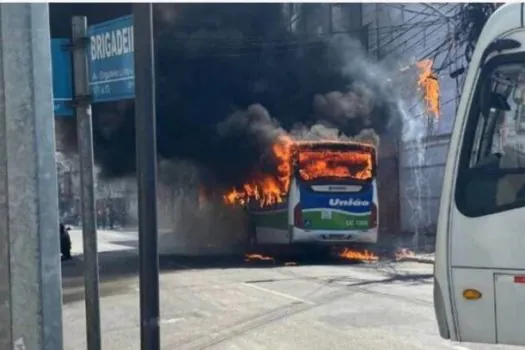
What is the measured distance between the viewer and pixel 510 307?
5.28 m

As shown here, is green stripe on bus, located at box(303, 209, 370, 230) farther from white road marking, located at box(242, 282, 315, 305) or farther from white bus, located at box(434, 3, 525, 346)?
white bus, located at box(434, 3, 525, 346)

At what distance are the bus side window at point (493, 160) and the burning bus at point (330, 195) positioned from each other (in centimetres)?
1370

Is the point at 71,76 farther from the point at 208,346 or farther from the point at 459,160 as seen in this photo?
the point at 208,346

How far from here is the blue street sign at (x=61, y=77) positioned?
4.71 meters

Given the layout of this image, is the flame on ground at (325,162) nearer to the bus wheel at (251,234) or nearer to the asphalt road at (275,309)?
the bus wheel at (251,234)

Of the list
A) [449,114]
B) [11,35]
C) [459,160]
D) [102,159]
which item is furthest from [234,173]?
[11,35]

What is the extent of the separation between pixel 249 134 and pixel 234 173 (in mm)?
1871

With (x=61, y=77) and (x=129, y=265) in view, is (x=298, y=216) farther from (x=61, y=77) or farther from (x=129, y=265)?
(x=61, y=77)

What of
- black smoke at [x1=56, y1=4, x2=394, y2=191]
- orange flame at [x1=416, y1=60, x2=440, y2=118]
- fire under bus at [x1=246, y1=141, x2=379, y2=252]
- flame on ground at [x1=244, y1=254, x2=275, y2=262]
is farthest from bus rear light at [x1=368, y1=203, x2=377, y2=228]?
black smoke at [x1=56, y1=4, x2=394, y2=191]

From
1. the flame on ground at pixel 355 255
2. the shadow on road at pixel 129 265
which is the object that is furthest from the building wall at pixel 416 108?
the shadow on road at pixel 129 265

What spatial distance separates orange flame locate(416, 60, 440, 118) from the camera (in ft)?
77.0

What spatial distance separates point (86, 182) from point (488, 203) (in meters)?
2.72

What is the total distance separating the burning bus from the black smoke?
5.80 m

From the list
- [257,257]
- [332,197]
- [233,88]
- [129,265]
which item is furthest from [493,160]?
[233,88]
